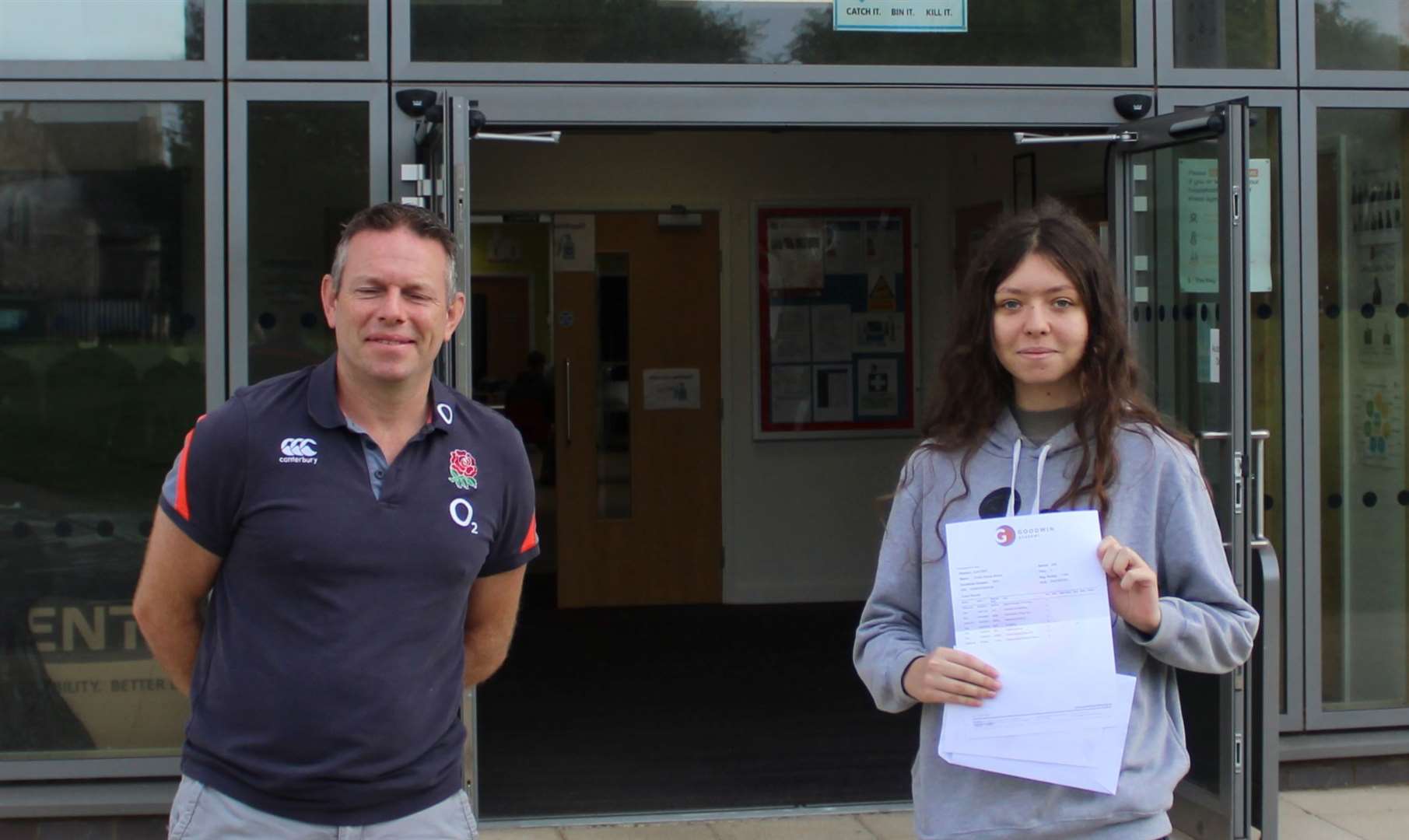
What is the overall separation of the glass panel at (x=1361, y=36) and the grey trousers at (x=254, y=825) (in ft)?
14.4

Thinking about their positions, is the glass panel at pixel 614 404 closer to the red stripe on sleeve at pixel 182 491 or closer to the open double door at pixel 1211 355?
the open double door at pixel 1211 355

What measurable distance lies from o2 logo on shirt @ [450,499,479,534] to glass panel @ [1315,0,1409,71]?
4.17 meters

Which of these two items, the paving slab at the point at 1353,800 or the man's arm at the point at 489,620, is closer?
the man's arm at the point at 489,620

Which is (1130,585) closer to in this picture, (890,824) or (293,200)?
(890,824)

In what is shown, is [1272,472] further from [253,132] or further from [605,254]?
[605,254]

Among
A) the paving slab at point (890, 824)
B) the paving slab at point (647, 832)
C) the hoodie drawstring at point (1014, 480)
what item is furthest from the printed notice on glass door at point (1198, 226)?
the hoodie drawstring at point (1014, 480)

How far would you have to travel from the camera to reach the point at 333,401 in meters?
2.11

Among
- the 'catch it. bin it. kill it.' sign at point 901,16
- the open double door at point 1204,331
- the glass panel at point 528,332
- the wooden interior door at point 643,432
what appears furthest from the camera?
the glass panel at point 528,332

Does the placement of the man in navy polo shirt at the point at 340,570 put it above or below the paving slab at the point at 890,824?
above

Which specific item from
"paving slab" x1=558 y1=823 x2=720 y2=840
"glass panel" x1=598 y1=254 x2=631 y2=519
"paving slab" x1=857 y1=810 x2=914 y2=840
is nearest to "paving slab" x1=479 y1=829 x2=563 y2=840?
"paving slab" x1=558 y1=823 x2=720 y2=840

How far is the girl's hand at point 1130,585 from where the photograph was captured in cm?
194

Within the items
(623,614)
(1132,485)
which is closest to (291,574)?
(1132,485)

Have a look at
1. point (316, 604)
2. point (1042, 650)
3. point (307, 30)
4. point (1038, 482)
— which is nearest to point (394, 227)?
point (316, 604)

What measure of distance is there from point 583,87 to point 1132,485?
3.17m
